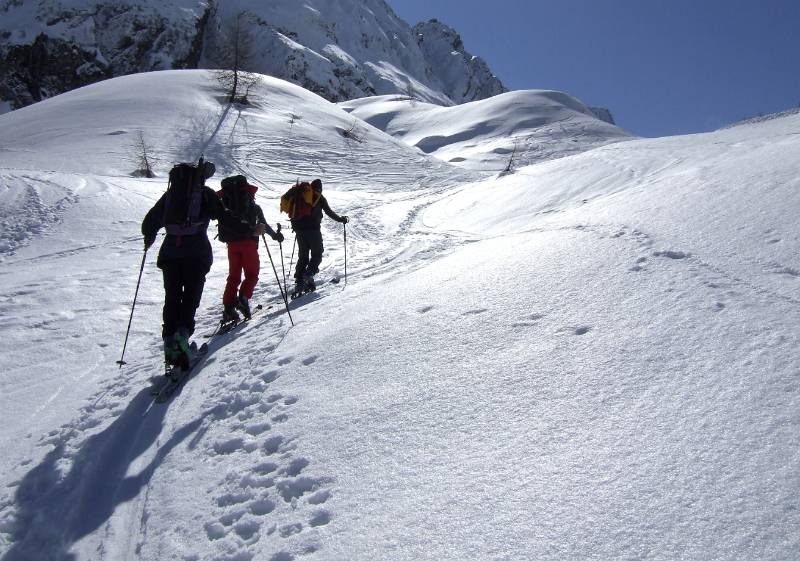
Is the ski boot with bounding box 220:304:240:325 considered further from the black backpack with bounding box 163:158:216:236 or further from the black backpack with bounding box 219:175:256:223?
the black backpack with bounding box 163:158:216:236

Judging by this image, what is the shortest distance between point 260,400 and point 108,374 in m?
2.05

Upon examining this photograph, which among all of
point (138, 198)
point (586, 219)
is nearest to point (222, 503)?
point (586, 219)

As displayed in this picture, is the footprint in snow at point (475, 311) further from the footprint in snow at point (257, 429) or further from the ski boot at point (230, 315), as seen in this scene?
the ski boot at point (230, 315)

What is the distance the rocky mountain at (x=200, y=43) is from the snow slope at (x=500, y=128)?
1877cm

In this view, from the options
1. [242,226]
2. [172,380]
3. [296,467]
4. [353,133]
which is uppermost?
[353,133]

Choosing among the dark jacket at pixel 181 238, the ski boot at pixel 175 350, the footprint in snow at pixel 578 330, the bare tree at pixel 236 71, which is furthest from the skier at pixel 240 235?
the bare tree at pixel 236 71

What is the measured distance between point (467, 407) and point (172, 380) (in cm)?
283

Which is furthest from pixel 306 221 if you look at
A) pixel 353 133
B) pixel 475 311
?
pixel 353 133

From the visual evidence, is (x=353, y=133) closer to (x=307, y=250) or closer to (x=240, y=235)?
(x=307, y=250)

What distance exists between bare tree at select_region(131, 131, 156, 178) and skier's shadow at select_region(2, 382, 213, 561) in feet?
57.1

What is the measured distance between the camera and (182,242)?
14.5 ft

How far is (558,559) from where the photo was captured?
188 cm

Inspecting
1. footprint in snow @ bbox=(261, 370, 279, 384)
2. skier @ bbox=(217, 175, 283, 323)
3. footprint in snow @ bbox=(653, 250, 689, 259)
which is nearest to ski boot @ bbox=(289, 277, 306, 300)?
skier @ bbox=(217, 175, 283, 323)

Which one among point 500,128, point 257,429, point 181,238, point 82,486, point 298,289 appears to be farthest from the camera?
point 500,128
